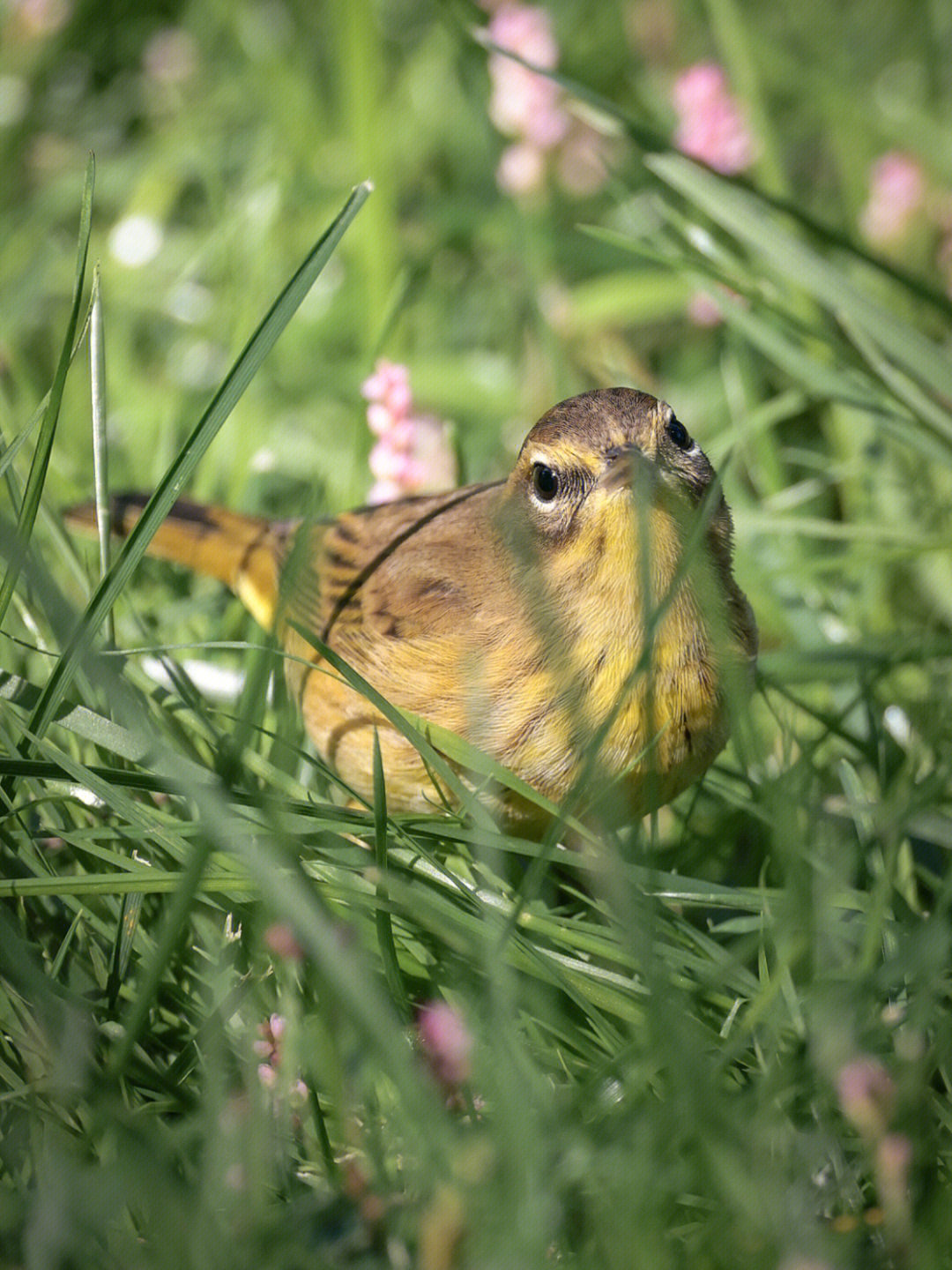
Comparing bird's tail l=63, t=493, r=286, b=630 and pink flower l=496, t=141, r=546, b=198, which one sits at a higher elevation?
pink flower l=496, t=141, r=546, b=198

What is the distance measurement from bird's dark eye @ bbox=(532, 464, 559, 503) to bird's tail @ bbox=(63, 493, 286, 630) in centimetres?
96

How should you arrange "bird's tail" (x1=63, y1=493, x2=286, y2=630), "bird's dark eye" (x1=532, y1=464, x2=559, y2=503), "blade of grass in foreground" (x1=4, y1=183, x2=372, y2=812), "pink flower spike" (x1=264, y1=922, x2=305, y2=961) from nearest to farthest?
1. "pink flower spike" (x1=264, y1=922, x2=305, y2=961)
2. "blade of grass in foreground" (x1=4, y1=183, x2=372, y2=812)
3. "bird's dark eye" (x1=532, y1=464, x2=559, y2=503)
4. "bird's tail" (x1=63, y1=493, x2=286, y2=630)

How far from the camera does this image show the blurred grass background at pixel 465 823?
178 centimetres

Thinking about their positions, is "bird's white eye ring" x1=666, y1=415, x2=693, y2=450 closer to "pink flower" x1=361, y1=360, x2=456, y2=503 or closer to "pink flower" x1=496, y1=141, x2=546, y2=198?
"pink flower" x1=361, y1=360, x2=456, y2=503

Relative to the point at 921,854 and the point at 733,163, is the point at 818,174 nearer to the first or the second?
the point at 733,163

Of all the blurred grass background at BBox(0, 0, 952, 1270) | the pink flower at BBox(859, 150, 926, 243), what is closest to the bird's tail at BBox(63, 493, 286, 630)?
the blurred grass background at BBox(0, 0, 952, 1270)

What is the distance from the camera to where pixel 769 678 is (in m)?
3.21

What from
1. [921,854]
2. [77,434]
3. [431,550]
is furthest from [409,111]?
[921,854]

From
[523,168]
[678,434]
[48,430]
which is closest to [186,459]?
[48,430]

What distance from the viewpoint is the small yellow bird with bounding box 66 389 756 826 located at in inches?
103

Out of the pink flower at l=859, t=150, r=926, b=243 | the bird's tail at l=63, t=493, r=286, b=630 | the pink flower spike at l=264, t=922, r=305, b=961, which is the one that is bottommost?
the pink flower spike at l=264, t=922, r=305, b=961

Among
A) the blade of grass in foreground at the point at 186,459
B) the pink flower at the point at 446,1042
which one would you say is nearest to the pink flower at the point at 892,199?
the blade of grass in foreground at the point at 186,459

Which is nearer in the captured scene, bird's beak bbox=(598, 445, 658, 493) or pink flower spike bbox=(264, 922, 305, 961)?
pink flower spike bbox=(264, 922, 305, 961)

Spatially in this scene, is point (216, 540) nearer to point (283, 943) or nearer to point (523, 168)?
point (283, 943)
